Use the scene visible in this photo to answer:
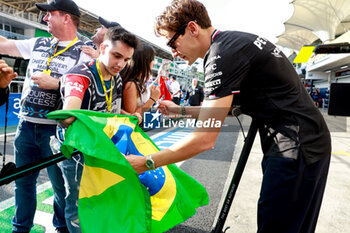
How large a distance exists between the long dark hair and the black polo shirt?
1.10 metres

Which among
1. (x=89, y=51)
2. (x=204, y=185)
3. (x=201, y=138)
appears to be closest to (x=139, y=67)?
(x=89, y=51)

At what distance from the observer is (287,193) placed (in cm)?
113

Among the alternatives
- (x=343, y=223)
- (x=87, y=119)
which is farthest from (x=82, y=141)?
(x=343, y=223)

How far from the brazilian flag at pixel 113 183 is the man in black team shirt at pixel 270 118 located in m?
0.20

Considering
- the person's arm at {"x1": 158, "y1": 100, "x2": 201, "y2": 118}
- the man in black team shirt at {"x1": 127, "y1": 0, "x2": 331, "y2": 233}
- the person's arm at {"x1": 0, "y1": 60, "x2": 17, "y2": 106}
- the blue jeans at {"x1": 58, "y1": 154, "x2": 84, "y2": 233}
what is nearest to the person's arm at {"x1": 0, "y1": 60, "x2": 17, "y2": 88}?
the person's arm at {"x1": 0, "y1": 60, "x2": 17, "y2": 106}

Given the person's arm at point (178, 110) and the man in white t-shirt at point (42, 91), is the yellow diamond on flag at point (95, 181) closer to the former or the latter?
the man in white t-shirt at point (42, 91)

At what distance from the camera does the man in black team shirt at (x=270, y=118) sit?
109 cm

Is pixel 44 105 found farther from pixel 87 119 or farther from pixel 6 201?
pixel 6 201

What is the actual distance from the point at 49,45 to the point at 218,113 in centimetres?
152

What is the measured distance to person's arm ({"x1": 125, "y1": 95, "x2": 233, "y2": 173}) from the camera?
1.08m

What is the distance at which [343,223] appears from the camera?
2398mm

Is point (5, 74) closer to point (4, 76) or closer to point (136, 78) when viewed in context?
point (4, 76)

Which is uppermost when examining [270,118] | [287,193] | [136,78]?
[136,78]

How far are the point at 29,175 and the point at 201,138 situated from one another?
1637 mm
